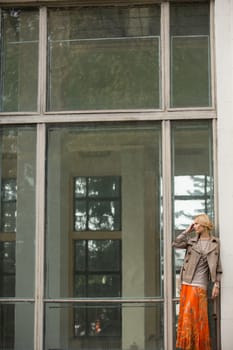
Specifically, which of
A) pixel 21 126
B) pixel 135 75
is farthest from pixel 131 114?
pixel 21 126

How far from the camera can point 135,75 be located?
1137 cm

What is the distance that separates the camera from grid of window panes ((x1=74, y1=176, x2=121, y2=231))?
11062 mm

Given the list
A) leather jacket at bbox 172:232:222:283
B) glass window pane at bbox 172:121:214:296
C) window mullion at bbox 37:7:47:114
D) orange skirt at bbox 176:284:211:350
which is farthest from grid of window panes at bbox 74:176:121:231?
orange skirt at bbox 176:284:211:350

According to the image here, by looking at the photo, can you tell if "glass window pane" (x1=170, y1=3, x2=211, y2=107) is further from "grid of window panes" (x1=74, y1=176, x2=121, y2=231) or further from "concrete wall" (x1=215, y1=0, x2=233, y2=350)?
"grid of window panes" (x1=74, y1=176, x2=121, y2=231)

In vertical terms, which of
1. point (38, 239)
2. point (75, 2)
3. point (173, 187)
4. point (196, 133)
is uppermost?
point (75, 2)

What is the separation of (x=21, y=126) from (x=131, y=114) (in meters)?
1.55

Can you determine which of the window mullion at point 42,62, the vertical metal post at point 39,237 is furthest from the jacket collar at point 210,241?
the window mullion at point 42,62

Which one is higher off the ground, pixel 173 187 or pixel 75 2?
pixel 75 2

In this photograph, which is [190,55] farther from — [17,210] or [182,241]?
[17,210]

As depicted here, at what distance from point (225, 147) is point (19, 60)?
125 inches

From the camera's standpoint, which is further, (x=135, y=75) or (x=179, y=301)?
(x=135, y=75)

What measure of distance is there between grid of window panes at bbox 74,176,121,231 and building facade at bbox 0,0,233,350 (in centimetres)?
2

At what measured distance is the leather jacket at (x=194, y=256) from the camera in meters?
10.4

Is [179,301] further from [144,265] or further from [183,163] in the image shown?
[183,163]
